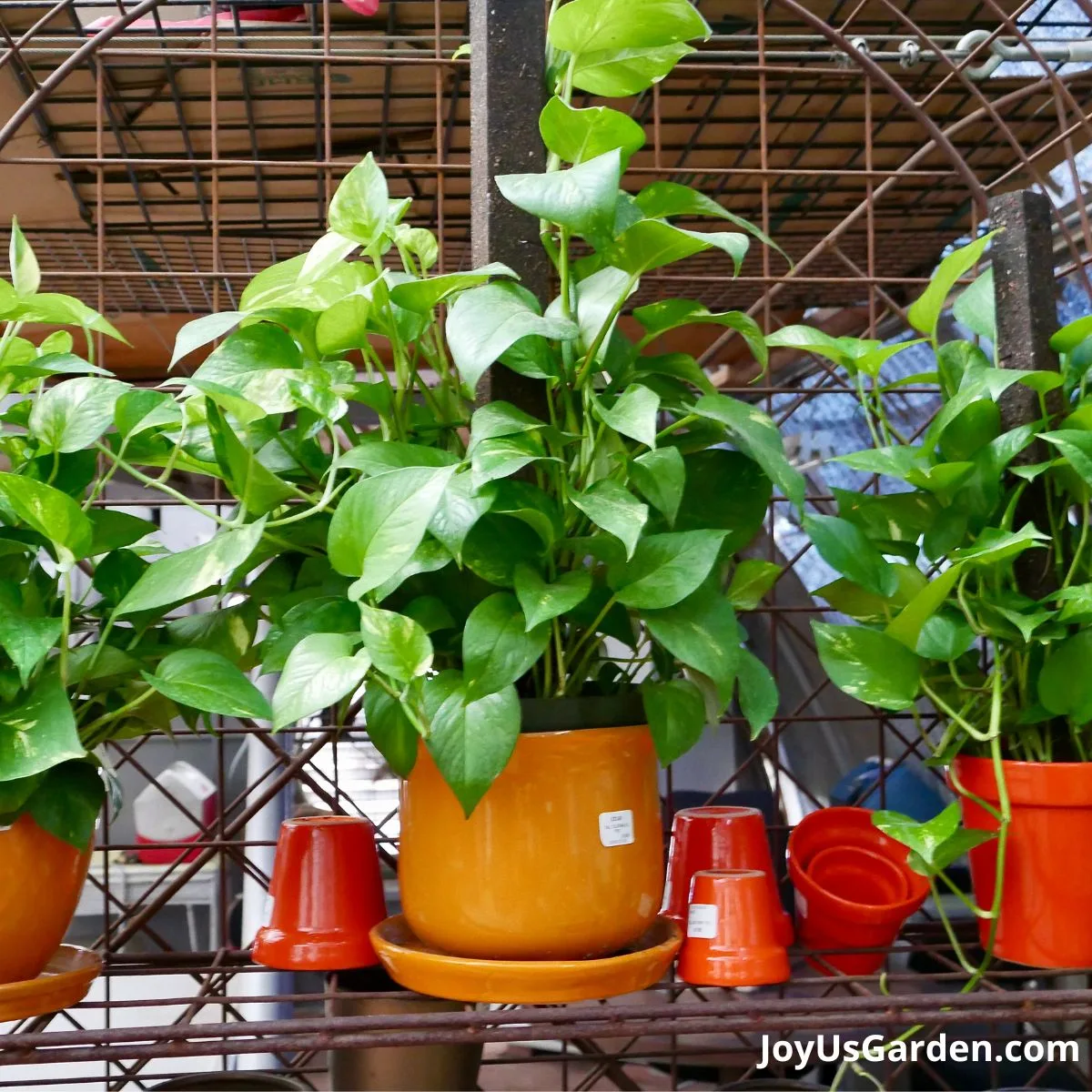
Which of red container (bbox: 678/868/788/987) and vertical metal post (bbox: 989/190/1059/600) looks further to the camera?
vertical metal post (bbox: 989/190/1059/600)

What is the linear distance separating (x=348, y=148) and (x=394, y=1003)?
0.88 meters

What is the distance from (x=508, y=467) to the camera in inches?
19.0

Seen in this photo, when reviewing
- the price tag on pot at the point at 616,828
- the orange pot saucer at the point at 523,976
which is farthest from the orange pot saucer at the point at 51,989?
the price tag on pot at the point at 616,828

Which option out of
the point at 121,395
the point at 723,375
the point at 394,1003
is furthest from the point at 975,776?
the point at 723,375

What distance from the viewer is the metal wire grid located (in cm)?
56

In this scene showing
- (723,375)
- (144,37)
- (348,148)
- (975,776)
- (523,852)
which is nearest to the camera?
(523,852)

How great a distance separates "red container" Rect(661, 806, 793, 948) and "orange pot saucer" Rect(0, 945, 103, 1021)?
14.1 inches

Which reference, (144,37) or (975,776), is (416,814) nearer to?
(975,776)

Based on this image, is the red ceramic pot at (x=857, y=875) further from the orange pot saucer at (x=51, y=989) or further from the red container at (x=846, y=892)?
the orange pot saucer at (x=51, y=989)

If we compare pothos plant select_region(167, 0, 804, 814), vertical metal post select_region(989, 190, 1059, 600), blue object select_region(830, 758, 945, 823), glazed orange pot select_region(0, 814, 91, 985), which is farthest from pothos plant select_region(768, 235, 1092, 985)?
blue object select_region(830, 758, 945, 823)

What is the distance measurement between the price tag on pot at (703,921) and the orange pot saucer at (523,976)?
7 centimetres

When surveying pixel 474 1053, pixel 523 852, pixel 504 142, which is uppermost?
pixel 504 142

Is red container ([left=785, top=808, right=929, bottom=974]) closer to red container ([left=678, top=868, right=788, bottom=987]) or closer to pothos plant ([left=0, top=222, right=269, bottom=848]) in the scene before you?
red container ([left=678, top=868, right=788, bottom=987])

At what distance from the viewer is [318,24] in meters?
1.02
